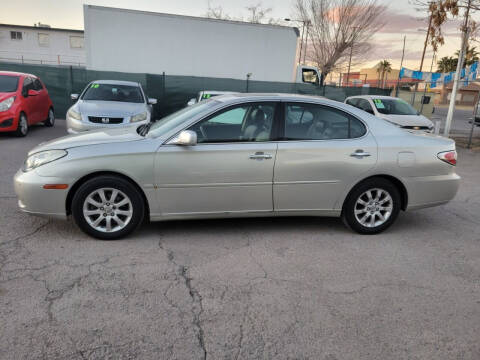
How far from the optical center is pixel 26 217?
180 inches

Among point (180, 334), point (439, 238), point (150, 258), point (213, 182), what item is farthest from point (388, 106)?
point (180, 334)

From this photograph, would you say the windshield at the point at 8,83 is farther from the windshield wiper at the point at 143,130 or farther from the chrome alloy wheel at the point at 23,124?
the windshield wiper at the point at 143,130

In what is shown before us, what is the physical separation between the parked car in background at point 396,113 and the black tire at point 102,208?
8.23m

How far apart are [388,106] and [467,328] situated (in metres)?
9.89

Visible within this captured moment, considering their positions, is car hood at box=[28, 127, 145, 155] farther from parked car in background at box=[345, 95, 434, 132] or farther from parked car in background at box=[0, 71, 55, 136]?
parked car in background at box=[345, 95, 434, 132]

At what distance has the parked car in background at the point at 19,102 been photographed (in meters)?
9.40

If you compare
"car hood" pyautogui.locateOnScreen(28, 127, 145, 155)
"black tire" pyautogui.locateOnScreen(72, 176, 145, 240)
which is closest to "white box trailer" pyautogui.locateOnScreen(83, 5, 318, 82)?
"car hood" pyautogui.locateOnScreen(28, 127, 145, 155)

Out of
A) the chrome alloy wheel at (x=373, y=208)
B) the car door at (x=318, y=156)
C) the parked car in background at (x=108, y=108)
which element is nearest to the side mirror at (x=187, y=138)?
the car door at (x=318, y=156)

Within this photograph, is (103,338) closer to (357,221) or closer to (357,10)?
(357,221)

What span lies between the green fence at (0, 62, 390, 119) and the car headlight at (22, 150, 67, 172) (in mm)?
11636

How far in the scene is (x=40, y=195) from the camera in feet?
12.7

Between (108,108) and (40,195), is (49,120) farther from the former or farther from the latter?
(40,195)

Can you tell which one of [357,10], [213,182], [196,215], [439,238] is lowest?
[439,238]

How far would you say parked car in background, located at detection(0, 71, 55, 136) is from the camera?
9.40 meters
